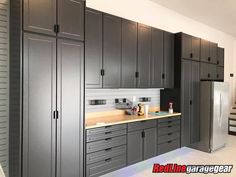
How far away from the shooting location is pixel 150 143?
357 centimetres

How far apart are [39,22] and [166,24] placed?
327cm

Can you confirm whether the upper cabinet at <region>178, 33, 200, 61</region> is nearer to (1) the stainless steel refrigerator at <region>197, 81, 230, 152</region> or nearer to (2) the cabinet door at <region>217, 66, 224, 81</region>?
(1) the stainless steel refrigerator at <region>197, 81, 230, 152</region>

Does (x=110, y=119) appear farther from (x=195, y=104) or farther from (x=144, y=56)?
(x=195, y=104)

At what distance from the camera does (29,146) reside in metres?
2.19

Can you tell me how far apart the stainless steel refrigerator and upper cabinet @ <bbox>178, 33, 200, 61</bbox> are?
680 millimetres

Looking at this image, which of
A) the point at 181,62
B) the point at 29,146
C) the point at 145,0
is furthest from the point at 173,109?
the point at 29,146

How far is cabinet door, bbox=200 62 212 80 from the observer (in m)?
4.84

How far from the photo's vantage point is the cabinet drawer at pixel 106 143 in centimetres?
274

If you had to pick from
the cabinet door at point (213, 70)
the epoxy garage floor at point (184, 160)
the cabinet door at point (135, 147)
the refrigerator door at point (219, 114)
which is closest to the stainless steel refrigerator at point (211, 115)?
the refrigerator door at point (219, 114)

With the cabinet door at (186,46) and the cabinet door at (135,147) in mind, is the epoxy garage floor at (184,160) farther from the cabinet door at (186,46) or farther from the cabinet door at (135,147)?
the cabinet door at (186,46)

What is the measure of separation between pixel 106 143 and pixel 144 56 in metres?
1.73

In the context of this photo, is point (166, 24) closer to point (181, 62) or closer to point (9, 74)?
point (181, 62)

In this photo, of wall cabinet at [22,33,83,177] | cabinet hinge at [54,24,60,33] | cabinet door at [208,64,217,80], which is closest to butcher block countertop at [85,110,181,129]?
wall cabinet at [22,33,83,177]

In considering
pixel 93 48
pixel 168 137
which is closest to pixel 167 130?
pixel 168 137
